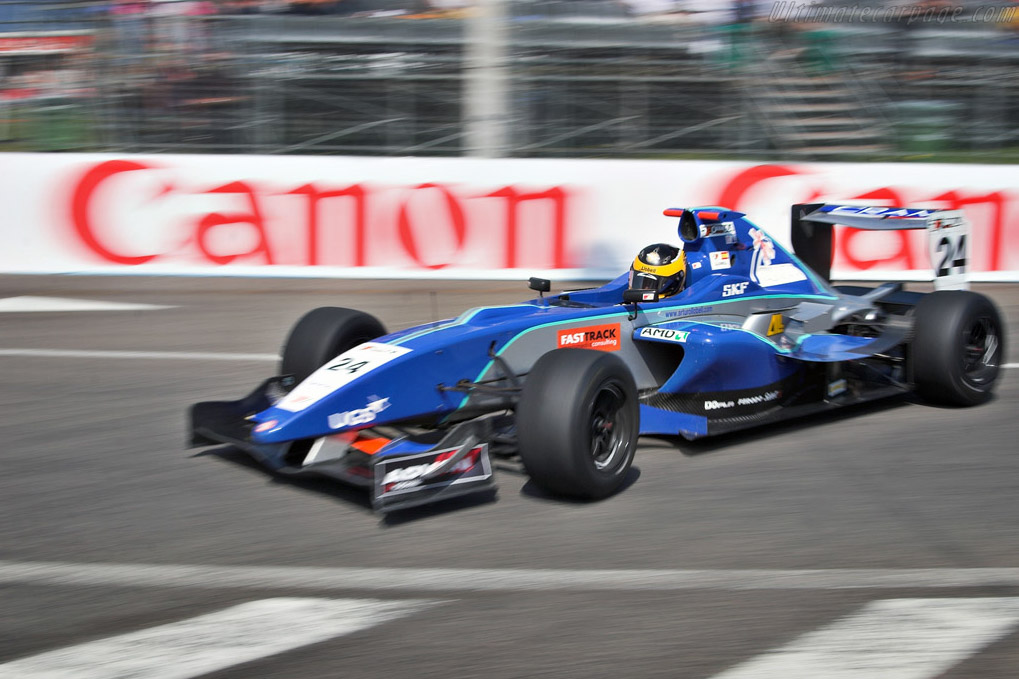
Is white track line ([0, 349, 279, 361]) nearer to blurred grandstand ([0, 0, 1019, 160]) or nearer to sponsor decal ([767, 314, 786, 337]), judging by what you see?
sponsor decal ([767, 314, 786, 337])

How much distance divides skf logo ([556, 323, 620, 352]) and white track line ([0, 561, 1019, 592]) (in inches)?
65.7

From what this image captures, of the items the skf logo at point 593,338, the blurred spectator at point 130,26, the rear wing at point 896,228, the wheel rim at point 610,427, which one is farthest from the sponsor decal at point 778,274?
the blurred spectator at point 130,26

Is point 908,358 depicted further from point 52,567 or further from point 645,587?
point 52,567

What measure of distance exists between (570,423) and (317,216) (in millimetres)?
7169

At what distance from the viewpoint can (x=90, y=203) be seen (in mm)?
11141

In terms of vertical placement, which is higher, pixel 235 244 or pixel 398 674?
pixel 235 244

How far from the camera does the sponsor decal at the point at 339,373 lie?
480 centimetres

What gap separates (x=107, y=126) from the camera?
11.8 m

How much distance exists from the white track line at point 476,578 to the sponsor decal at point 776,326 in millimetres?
2369

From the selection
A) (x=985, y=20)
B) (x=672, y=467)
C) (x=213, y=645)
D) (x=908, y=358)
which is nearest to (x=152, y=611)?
(x=213, y=645)

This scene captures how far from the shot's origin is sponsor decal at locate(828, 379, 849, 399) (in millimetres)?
6180

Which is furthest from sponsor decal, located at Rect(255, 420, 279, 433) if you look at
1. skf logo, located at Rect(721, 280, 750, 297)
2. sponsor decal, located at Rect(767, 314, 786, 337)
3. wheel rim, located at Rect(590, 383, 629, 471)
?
sponsor decal, located at Rect(767, 314, 786, 337)

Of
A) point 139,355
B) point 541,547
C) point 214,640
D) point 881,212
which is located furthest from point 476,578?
point 139,355

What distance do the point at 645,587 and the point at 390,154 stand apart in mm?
8696
